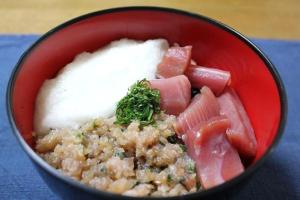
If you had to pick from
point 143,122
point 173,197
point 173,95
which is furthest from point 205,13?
point 173,197

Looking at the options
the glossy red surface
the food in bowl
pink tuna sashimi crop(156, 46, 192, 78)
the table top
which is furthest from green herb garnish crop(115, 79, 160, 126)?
the table top

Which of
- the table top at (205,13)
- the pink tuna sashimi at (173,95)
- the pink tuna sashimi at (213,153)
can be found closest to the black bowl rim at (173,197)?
the pink tuna sashimi at (213,153)

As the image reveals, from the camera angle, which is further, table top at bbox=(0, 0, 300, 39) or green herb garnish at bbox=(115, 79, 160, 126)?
table top at bbox=(0, 0, 300, 39)

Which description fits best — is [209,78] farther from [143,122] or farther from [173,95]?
[143,122]

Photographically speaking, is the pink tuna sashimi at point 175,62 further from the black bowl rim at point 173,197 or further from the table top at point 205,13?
the table top at point 205,13

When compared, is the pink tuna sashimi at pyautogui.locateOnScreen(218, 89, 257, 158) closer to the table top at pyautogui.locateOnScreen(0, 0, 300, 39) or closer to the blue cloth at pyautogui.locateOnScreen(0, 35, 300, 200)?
the blue cloth at pyautogui.locateOnScreen(0, 35, 300, 200)

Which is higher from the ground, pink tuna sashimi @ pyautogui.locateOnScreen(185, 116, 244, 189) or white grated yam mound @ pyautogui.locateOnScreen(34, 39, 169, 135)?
white grated yam mound @ pyautogui.locateOnScreen(34, 39, 169, 135)

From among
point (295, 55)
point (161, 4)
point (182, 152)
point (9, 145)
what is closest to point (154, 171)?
point (182, 152)

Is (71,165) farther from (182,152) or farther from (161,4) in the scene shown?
(161,4)
